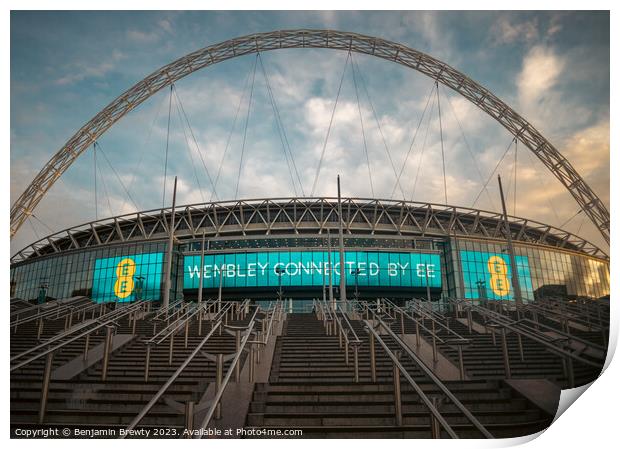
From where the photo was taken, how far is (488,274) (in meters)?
47.8

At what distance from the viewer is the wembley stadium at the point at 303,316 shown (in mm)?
5941

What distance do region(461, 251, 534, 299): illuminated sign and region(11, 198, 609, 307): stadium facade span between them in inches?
4.5

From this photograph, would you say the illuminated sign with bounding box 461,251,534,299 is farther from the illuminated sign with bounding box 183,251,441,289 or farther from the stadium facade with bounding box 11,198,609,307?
the illuminated sign with bounding box 183,251,441,289

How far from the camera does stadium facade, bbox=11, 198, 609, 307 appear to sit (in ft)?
157

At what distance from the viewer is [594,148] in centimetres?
802

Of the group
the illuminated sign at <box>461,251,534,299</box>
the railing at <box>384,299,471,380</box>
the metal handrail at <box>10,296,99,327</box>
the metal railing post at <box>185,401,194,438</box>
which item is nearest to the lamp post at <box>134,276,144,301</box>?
the metal handrail at <box>10,296,99,327</box>

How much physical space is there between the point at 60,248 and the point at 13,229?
38639 mm

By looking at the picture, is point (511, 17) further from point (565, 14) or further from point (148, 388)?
point (148, 388)

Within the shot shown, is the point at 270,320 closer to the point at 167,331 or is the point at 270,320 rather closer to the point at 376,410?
the point at 167,331

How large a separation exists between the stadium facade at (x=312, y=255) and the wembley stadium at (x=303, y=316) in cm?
23

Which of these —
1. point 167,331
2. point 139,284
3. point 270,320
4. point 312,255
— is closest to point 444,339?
point 270,320

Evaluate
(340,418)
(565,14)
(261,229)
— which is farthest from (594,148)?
(261,229)

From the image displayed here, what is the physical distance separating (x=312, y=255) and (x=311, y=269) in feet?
5.29
